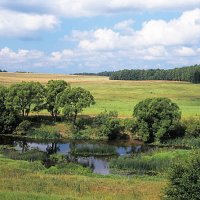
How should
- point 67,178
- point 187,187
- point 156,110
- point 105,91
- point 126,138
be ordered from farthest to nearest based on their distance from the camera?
1. point 105,91
2. point 126,138
3. point 156,110
4. point 67,178
5. point 187,187

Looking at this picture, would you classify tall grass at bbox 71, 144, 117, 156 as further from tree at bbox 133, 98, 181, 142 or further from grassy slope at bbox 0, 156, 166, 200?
grassy slope at bbox 0, 156, 166, 200

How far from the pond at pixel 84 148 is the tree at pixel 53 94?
12.1m

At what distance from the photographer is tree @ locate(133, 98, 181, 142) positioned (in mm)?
86312

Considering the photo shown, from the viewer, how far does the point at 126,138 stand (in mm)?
92500

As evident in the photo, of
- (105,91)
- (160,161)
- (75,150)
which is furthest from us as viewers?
(105,91)

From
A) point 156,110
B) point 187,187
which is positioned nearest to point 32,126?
point 156,110

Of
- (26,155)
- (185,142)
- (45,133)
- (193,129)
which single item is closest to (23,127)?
(45,133)

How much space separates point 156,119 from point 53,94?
25667 mm

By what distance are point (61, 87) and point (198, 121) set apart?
32.2 metres

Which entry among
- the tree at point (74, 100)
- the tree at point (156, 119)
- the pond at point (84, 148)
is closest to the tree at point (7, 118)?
the pond at point (84, 148)

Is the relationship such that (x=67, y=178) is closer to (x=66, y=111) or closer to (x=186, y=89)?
(x=66, y=111)

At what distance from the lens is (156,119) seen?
86.9 m

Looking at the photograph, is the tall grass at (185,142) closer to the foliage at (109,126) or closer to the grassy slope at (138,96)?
the foliage at (109,126)

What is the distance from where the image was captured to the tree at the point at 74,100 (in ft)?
308
